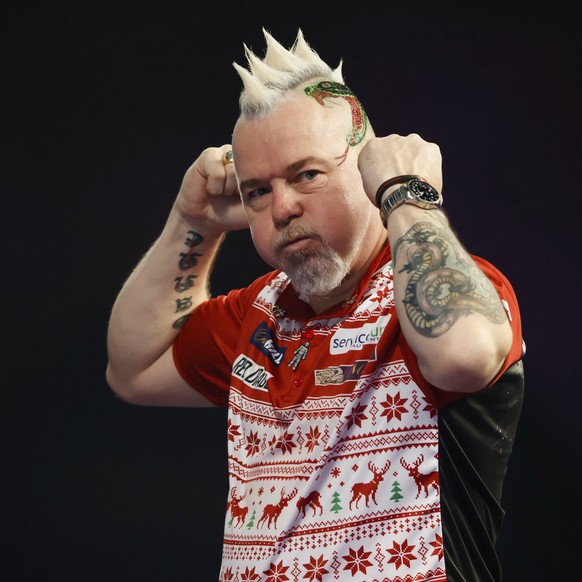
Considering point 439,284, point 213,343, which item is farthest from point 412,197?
point 213,343

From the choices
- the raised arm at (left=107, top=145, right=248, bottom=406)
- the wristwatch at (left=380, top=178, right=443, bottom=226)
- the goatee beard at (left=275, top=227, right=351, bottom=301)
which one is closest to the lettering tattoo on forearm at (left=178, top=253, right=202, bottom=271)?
the raised arm at (left=107, top=145, right=248, bottom=406)

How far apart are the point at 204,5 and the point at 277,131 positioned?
147 centimetres

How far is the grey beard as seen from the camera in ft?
5.25

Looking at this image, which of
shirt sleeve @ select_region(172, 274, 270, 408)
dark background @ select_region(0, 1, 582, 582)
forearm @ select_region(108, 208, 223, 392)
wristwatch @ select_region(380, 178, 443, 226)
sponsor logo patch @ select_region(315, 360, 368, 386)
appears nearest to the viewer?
wristwatch @ select_region(380, 178, 443, 226)

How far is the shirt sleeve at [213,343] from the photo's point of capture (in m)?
1.92

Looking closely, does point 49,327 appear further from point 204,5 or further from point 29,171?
point 204,5

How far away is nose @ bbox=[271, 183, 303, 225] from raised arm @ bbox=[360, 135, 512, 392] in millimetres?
242

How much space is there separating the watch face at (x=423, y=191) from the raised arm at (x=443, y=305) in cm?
3

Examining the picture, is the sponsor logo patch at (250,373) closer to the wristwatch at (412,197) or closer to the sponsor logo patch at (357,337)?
the sponsor logo patch at (357,337)

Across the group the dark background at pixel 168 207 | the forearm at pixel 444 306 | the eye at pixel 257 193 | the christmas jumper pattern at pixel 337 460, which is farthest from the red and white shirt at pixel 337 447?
the dark background at pixel 168 207

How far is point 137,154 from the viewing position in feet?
9.73

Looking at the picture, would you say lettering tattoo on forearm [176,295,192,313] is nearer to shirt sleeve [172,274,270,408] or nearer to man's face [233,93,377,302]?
shirt sleeve [172,274,270,408]

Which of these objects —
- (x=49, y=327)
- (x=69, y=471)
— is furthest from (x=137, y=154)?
(x=69, y=471)

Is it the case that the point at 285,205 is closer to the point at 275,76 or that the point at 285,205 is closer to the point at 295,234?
the point at 295,234
